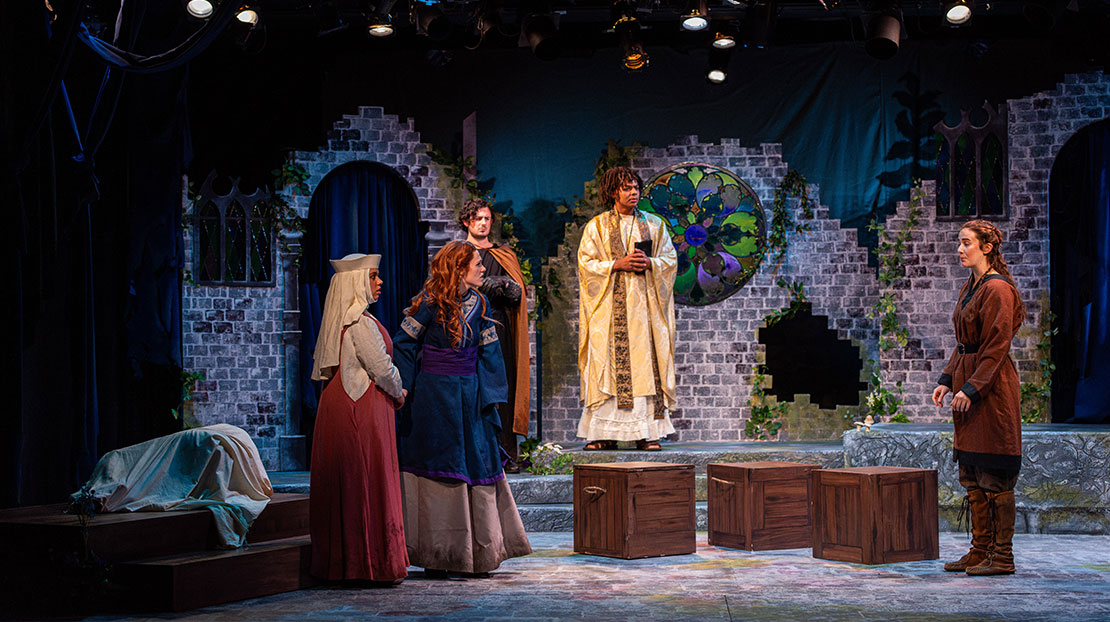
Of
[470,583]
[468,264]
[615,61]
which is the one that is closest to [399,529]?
[470,583]

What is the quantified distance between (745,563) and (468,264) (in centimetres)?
204

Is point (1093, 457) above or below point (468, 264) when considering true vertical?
below

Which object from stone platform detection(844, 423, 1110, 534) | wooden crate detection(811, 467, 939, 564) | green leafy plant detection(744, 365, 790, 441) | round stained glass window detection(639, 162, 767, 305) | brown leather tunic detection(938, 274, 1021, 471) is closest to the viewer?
brown leather tunic detection(938, 274, 1021, 471)

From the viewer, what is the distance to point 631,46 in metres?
7.96

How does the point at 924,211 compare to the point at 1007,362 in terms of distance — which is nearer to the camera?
the point at 1007,362

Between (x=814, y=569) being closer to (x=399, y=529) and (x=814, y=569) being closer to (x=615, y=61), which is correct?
(x=399, y=529)

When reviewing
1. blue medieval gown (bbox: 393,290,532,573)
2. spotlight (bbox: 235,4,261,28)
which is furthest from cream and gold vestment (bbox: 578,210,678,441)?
spotlight (bbox: 235,4,261,28)

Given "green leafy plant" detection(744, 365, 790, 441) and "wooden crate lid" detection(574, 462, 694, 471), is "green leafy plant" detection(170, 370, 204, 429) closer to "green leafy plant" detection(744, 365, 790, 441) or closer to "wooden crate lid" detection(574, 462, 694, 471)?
"wooden crate lid" detection(574, 462, 694, 471)

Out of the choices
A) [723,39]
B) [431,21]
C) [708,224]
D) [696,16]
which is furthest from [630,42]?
[708,224]

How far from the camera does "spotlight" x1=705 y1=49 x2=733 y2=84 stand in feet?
28.7

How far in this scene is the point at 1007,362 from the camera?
5250 millimetres

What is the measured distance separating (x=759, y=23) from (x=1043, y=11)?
1.86 m

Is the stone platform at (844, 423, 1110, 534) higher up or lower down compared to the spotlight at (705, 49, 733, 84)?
lower down

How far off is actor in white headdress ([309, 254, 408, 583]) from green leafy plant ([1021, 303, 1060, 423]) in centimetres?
560
